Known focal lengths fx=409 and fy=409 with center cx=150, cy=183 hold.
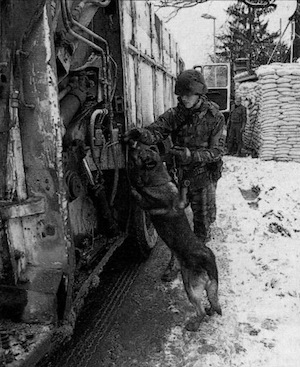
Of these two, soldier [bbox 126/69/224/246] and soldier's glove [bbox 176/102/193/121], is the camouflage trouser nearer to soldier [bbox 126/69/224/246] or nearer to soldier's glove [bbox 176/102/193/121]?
soldier [bbox 126/69/224/246]

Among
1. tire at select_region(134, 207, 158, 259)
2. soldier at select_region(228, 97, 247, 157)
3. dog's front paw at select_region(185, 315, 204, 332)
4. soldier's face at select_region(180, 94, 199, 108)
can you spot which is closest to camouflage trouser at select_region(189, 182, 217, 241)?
tire at select_region(134, 207, 158, 259)

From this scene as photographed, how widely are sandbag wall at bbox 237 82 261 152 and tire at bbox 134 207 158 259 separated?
7.25 m

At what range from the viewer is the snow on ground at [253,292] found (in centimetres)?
272

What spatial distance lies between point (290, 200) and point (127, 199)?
3.50 m

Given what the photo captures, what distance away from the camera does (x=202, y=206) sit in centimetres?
395

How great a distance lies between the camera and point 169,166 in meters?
4.14

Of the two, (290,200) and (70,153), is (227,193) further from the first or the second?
(70,153)

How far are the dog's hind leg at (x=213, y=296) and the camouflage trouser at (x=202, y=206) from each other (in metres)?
1.01

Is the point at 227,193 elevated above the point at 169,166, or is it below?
below

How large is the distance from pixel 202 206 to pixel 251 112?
28.7 feet

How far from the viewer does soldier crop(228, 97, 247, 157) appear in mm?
11695

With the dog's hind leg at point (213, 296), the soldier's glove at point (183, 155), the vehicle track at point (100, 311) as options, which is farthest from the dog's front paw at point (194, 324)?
the soldier's glove at point (183, 155)

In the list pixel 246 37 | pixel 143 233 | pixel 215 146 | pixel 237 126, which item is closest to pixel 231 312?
pixel 143 233

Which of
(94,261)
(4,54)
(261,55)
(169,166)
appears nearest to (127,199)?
(169,166)
